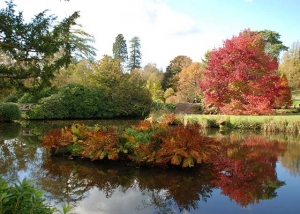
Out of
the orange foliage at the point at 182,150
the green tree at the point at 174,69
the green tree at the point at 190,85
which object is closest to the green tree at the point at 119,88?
the green tree at the point at 190,85

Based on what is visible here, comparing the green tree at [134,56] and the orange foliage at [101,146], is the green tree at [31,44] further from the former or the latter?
the green tree at [134,56]

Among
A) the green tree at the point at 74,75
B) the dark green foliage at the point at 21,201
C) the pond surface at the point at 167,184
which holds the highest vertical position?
the green tree at the point at 74,75

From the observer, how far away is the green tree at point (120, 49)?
47.7 m

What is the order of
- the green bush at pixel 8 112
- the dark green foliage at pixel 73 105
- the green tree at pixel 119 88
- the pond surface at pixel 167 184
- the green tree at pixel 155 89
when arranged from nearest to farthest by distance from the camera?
the pond surface at pixel 167 184, the green bush at pixel 8 112, the dark green foliage at pixel 73 105, the green tree at pixel 119 88, the green tree at pixel 155 89

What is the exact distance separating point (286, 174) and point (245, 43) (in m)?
12.3

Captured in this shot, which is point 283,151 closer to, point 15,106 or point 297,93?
point 15,106

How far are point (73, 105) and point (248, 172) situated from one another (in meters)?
19.4

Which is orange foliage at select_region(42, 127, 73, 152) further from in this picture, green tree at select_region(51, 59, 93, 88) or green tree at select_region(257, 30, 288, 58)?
green tree at select_region(257, 30, 288, 58)

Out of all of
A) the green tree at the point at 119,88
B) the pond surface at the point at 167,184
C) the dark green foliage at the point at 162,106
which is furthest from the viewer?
the dark green foliage at the point at 162,106

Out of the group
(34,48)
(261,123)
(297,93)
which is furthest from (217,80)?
(297,93)

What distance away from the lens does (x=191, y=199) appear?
201 inches

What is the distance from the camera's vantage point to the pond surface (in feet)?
15.8

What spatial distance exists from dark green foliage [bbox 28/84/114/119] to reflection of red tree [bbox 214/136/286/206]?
645 inches

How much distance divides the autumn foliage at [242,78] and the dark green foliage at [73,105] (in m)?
10.2
